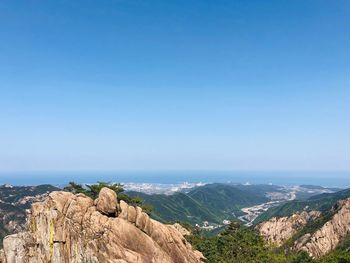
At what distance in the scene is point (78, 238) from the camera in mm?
63125

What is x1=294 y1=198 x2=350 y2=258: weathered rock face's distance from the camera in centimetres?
15888

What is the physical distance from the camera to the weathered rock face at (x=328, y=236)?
158875 mm

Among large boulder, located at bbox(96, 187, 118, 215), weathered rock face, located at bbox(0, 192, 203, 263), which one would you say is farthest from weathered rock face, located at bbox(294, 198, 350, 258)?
large boulder, located at bbox(96, 187, 118, 215)

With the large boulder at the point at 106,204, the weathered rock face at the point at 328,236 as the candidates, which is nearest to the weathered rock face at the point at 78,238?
the large boulder at the point at 106,204

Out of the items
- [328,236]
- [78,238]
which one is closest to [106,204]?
[78,238]

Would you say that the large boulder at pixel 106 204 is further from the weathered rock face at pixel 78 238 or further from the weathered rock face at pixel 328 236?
the weathered rock face at pixel 328 236

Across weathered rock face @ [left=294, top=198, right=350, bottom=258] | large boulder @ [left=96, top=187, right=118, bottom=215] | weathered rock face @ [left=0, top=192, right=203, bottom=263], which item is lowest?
weathered rock face @ [left=294, top=198, right=350, bottom=258]

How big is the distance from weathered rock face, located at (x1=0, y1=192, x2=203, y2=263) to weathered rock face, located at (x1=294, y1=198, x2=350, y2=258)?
10992 cm

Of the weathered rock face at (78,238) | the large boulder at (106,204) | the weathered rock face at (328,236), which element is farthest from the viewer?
the weathered rock face at (328,236)

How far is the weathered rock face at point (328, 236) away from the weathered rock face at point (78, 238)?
109915 millimetres

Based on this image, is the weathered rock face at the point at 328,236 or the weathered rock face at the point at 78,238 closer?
the weathered rock face at the point at 78,238

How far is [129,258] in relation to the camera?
202ft

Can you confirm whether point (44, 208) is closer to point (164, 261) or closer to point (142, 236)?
point (142, 236)

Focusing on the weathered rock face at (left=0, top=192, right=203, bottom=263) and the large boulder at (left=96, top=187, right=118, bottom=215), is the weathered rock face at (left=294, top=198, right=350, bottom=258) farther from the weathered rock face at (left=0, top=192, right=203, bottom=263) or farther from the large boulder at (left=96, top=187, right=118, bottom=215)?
the large boulder at (left=96, top=187, right=118, bottom=215)
